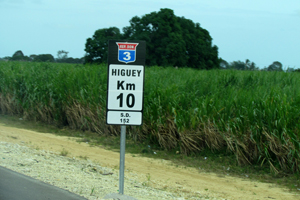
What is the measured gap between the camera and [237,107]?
9055 mm

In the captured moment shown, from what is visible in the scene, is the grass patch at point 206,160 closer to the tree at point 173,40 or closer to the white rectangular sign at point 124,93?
the white rectangular sign at point 124,93

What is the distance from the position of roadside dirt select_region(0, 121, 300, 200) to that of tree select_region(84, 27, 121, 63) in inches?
934

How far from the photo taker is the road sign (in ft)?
14.2

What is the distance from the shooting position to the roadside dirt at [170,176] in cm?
659

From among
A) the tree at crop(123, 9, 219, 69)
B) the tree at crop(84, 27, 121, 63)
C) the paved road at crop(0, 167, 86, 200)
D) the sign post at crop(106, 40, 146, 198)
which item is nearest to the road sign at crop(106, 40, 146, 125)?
the sign post at crop(106, 40, 146, 198)

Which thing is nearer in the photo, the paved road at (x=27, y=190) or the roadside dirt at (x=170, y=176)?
the paved road at (x=27, y=190)

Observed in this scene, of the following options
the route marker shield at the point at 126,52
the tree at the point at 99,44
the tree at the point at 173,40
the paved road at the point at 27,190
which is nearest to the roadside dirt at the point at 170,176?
the paved road at the point at 27,190

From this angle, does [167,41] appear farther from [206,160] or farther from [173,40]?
[206,160]

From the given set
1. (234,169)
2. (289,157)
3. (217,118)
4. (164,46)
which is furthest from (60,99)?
(164,46)

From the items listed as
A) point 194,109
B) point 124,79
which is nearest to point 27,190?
point 124,79

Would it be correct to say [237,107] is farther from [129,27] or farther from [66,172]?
[129,27]

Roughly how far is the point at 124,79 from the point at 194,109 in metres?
5.27

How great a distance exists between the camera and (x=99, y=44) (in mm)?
34531

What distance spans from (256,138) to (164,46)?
24007 mm
